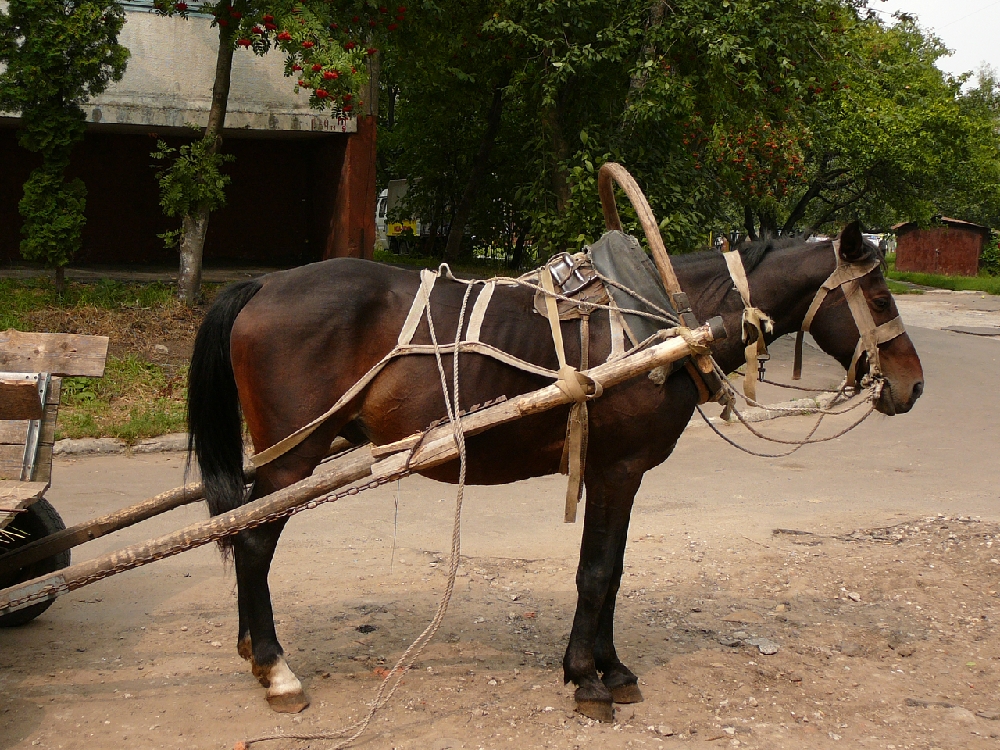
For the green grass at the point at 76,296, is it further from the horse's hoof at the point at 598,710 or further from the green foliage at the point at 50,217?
the horse's hoof at the point at 598,710

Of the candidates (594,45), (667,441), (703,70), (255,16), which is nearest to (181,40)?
(255,16)

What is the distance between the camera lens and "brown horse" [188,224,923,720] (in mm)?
3807

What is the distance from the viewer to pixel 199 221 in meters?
10.6

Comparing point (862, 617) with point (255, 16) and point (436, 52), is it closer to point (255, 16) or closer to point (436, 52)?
point (255, 16)

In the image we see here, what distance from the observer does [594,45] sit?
1098 centimetres

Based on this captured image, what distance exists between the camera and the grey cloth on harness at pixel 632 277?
12.7 ft

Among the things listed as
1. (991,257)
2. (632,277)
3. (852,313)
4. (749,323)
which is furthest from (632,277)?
(991,257)

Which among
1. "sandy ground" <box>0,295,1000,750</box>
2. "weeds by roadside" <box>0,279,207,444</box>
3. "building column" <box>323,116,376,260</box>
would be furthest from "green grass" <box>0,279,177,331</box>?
"sandy ground" <box>0,295,1000,750</box>

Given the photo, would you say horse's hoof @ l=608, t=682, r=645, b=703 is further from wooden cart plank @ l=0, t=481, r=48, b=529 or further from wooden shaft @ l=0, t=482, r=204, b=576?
wooden cart plank @ l=0, t=481, r=48, b=529

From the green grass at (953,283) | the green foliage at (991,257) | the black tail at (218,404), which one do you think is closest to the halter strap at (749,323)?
the black tail at (218,404)

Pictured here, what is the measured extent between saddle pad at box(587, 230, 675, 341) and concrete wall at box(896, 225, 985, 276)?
41070 millimetres

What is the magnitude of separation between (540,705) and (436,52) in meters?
10.5

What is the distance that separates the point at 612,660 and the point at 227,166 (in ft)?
42.1

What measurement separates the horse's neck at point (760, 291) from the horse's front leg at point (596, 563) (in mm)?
708
